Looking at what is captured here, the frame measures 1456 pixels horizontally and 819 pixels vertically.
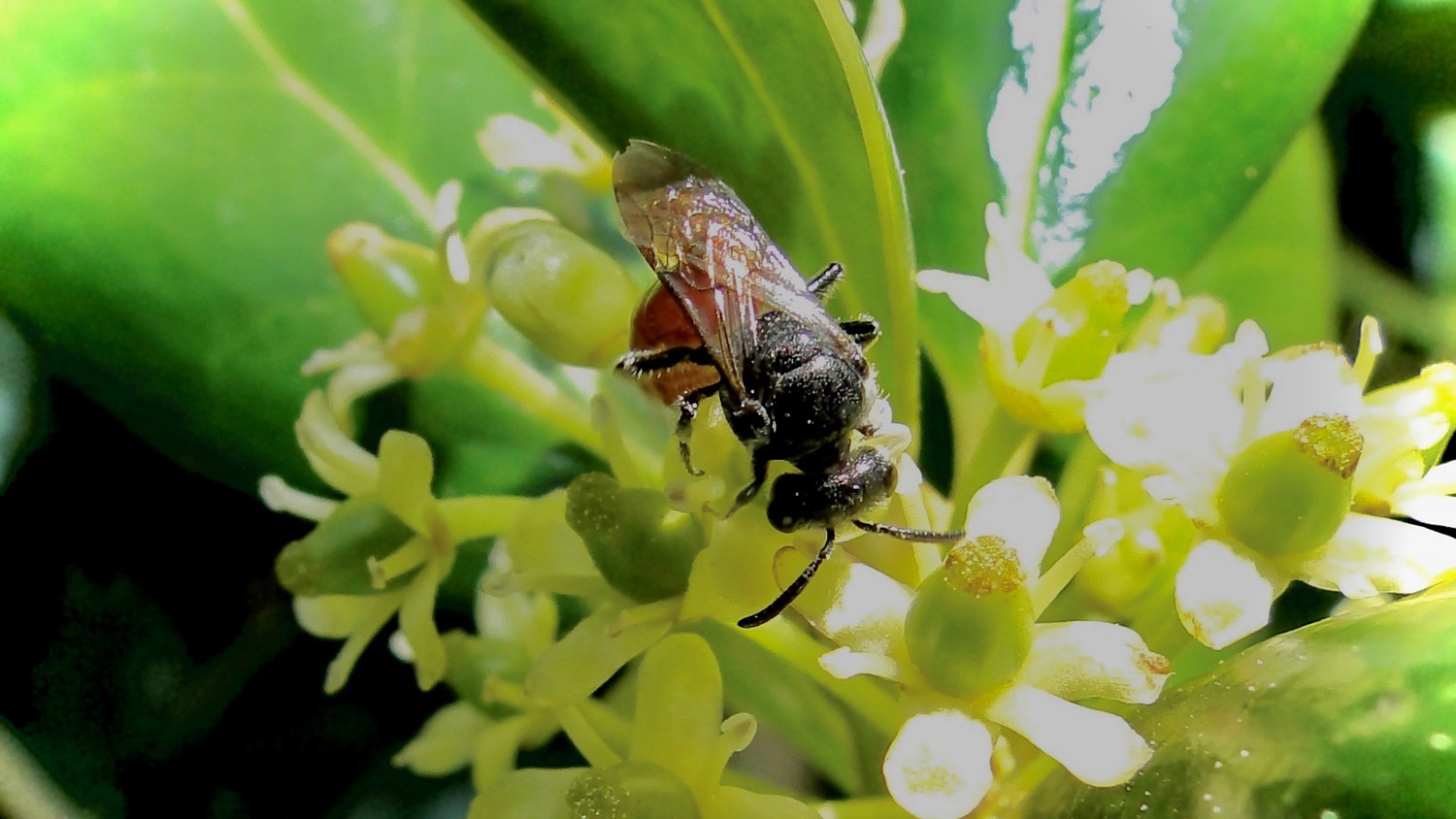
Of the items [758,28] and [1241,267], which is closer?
[758,28]

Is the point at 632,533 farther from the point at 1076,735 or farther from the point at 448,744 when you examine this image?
the point at 448,744

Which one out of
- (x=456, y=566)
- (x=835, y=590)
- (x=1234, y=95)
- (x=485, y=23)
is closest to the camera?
(x=835, y=590)

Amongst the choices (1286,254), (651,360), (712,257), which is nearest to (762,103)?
(712,257)

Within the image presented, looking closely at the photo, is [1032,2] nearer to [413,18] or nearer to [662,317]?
[662,317]

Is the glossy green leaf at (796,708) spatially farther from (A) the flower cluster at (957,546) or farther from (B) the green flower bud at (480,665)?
(B) the green flower bud at (480,665)

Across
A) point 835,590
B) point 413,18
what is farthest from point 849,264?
point 413,18

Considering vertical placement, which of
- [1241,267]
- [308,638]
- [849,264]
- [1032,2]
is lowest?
[308,638]
